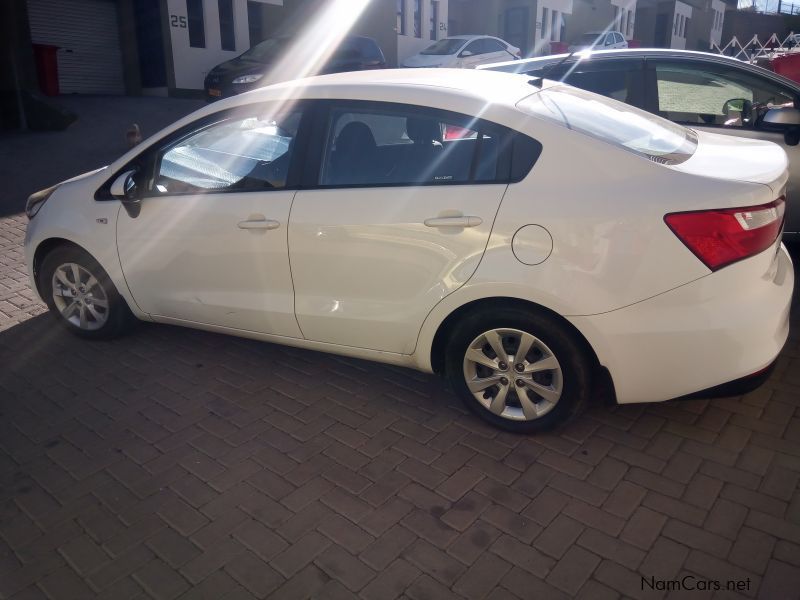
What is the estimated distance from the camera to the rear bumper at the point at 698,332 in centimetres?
279

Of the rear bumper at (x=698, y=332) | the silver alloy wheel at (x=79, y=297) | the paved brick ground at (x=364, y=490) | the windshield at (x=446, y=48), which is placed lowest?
the paved brick ground at (x=364, y=490)

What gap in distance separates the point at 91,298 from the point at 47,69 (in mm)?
14301

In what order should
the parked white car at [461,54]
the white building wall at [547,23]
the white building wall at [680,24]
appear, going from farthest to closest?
the white building wall at [680,24]
the white building wall at [547,23]
the parked white car at [461,54]

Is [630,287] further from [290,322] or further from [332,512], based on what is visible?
[290,322]

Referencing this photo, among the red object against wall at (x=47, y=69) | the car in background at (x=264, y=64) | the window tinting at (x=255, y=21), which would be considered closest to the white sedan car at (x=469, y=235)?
the car in background at (x=264, y=64)

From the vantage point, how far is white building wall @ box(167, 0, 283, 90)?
57.9 ft

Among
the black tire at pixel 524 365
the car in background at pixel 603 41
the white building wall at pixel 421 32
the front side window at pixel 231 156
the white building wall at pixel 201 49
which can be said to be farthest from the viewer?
the car in background at pixel 603 41

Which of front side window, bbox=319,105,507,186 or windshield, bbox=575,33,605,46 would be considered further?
windshield, bbox=575,33,605,46

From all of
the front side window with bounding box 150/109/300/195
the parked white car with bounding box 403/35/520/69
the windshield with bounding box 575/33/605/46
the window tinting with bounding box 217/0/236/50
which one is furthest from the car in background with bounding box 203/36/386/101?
the windshield with bounding box 575/33/605/46

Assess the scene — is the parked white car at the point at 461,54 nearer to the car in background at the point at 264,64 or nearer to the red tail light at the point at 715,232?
the car in background at the point at 264,64

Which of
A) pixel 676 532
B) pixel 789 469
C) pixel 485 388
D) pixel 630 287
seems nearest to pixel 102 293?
pixel 485 388

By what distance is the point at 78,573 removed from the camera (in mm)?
2555

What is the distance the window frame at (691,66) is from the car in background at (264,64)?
11132 millimetres

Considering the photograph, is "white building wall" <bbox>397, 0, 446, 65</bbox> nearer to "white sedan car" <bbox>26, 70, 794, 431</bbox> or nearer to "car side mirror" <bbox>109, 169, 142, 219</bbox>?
"car side mirror" <bbox>109, 169, 142, 219</bbox>
